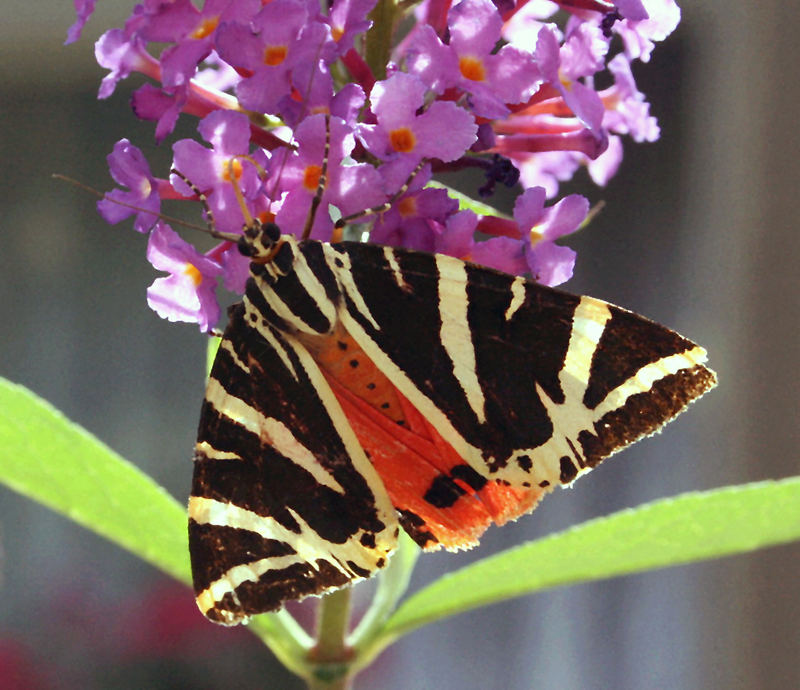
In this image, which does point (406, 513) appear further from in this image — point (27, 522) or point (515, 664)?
point (27, 522)

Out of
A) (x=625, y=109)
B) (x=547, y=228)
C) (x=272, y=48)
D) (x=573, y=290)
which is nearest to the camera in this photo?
(x=272, y=48)

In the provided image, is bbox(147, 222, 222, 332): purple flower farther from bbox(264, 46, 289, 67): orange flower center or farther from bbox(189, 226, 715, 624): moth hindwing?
bbox(264, 46, 289, 67): orange flower center

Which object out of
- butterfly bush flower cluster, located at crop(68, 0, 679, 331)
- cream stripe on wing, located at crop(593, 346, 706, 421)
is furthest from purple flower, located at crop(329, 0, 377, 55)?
cream stripe on wing, located at crop(593, 346, 706, 421)

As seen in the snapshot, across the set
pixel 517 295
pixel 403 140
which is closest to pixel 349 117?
pixel 403 140

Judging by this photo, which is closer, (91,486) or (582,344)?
(582,344)

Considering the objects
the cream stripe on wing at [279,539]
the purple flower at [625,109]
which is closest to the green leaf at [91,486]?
the cream stripe on wing at [279,539]

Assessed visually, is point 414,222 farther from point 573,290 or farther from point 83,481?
point 573,290

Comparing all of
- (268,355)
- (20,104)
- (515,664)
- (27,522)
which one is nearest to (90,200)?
(20,104)

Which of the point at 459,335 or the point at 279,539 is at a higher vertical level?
the point at 459,335

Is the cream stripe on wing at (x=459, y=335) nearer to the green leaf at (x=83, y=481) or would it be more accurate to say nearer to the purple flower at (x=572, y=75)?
the purple flower at (x=572, y=75)
